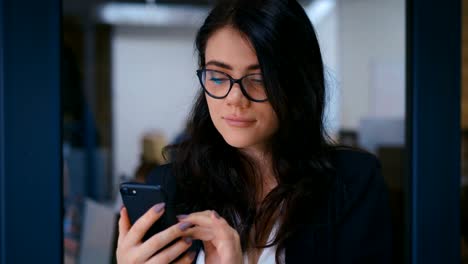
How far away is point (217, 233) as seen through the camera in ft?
2.75

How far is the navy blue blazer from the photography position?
100 cm

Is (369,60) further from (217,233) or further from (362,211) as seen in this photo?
(217,233)

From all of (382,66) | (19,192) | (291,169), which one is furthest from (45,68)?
(382,66)

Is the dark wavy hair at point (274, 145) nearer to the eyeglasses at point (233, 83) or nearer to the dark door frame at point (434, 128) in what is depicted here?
the eyeglasses at point (233, 83)

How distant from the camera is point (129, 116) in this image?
703cm

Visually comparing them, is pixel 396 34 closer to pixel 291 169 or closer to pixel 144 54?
pixel 144 54

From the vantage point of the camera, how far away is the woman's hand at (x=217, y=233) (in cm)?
82

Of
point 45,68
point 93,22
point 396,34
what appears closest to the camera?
point 45,68

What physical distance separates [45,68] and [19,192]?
232 millimetres

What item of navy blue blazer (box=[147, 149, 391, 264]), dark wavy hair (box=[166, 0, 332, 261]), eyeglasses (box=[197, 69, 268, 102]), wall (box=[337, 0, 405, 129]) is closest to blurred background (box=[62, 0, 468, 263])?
wall (box=[337, 0, 405, 129])

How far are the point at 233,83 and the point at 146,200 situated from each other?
0.26m

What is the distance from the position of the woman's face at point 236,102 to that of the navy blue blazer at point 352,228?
25 centimetres

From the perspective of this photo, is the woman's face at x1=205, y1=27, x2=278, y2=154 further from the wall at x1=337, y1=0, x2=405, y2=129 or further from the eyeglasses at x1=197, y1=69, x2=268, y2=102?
the wall at x1=337, y1=0, x2=405, y2=129

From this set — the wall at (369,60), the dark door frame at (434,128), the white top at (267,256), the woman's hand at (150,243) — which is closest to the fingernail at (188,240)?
the woman's hand at (150,243)
